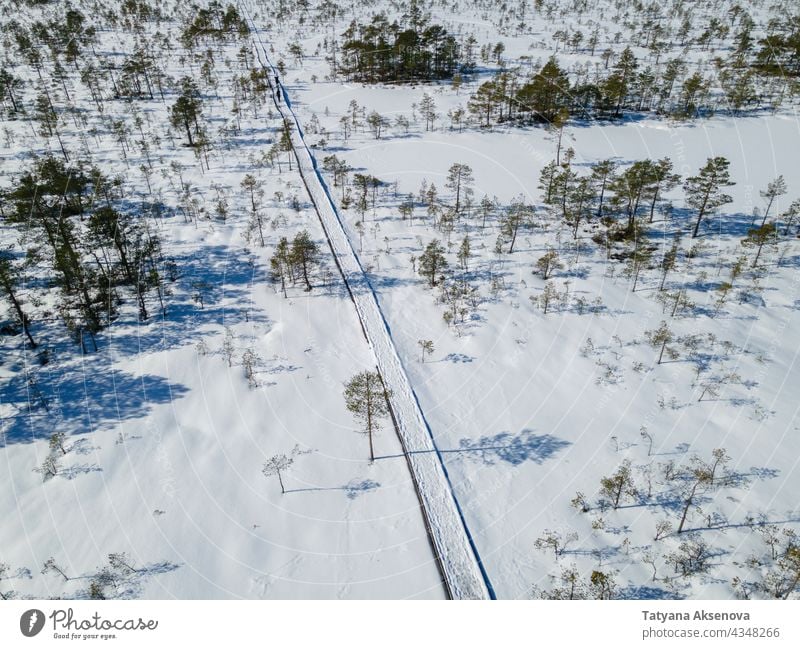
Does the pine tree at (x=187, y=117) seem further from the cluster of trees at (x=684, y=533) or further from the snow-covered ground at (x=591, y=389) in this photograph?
the cluster of trees at (x=684, y=533)

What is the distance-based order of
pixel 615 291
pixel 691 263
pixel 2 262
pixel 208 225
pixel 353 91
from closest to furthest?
1. pixel 2 262
2. pixel 615 291
3. pixel 691 263
4. pixel 208 225
5. pixel 353 91

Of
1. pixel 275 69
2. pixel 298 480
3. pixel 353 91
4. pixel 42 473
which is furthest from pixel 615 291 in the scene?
pixel 275 69

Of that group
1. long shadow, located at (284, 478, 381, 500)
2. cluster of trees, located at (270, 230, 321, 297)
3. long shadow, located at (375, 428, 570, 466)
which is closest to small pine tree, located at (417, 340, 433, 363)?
long shadow, located at (375, 428, 570, 466)

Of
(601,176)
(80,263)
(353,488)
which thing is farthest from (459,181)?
(353,488)

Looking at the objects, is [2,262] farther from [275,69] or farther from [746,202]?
[275,69]

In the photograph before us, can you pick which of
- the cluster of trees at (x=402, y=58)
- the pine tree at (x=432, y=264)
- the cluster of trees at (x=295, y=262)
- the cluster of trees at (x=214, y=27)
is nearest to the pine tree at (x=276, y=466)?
the cluster of trees at (x=295, y=262)
